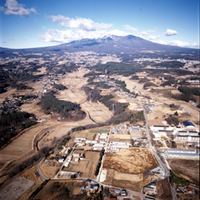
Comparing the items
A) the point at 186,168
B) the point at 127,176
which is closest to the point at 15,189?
the point at 127,176

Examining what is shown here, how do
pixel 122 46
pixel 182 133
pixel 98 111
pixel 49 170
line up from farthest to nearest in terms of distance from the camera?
1. pixel 122 46
2. pixel 98 111
3. pixel 182 133
4. pixel 49 170

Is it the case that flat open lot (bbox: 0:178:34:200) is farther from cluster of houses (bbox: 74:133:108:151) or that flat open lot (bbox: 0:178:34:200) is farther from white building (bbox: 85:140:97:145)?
white building (bbox: 85:140:97:145)

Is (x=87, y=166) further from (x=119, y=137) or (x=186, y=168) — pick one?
(x=186, y=168)

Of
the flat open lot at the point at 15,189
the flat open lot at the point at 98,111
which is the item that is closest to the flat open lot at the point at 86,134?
the flat open lot at the point at 98,111

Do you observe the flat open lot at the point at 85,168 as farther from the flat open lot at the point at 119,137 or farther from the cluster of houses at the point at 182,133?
the cluster of houses at the point at 182,133

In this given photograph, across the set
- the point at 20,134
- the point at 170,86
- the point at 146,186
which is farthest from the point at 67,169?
the point at 170,86

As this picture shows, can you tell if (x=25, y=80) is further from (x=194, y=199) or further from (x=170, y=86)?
(x=194, y=199)
